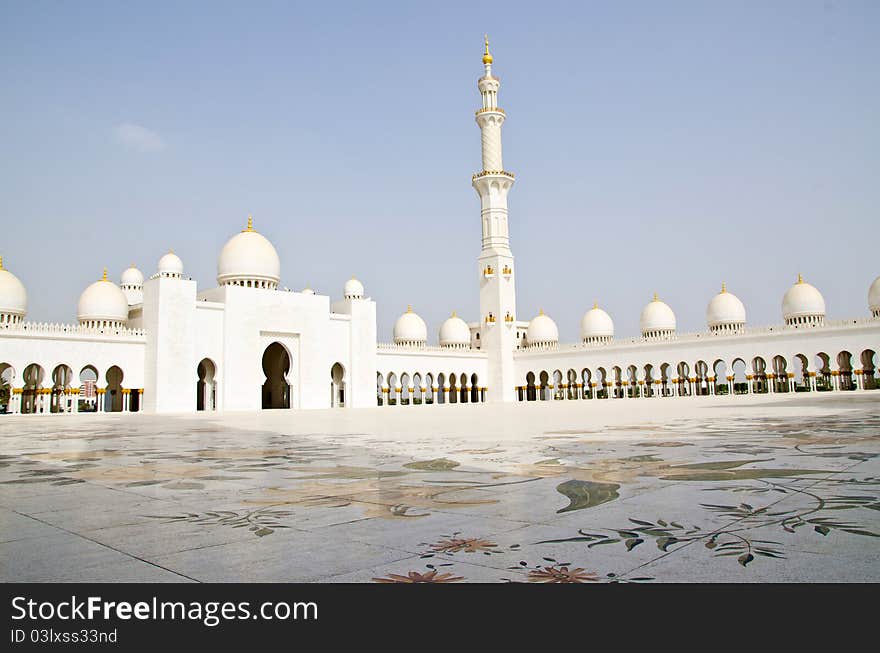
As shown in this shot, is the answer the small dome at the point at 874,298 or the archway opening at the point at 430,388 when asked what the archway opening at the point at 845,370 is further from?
the archway opening at the point at 430,388

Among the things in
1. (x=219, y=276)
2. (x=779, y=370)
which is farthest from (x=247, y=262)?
(x=779, y=370)

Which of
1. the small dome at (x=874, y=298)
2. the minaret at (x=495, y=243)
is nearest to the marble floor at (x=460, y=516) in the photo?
the small dome at (x=874, y=298)

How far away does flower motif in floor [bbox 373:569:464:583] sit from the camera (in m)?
2.15

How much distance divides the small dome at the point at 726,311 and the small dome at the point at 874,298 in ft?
19.7

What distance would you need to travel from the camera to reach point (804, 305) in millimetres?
36125

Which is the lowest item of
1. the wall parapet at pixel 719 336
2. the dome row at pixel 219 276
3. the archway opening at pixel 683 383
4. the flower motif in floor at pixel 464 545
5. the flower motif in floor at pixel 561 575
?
the flower motif in floor at pixel 561 575

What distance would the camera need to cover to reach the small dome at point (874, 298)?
34.0 metres

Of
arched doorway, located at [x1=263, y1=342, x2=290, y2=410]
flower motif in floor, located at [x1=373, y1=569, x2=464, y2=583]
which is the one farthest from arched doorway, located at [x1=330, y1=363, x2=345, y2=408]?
flower motif in floor, located at [x1=373, y1=569, x2=464, y2=583]

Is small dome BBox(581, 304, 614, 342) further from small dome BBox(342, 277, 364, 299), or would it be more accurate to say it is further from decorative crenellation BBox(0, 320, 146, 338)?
decorative crenellation BBox(0, 320, 146, 338)

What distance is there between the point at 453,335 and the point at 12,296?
26649 mm

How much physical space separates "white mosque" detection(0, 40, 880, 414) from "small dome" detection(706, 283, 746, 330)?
0.07 metres

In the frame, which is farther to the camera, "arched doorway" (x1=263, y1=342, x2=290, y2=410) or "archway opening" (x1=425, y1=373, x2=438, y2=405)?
"archway opening" (x1=425, y1=373, x2=438, y2=405)
